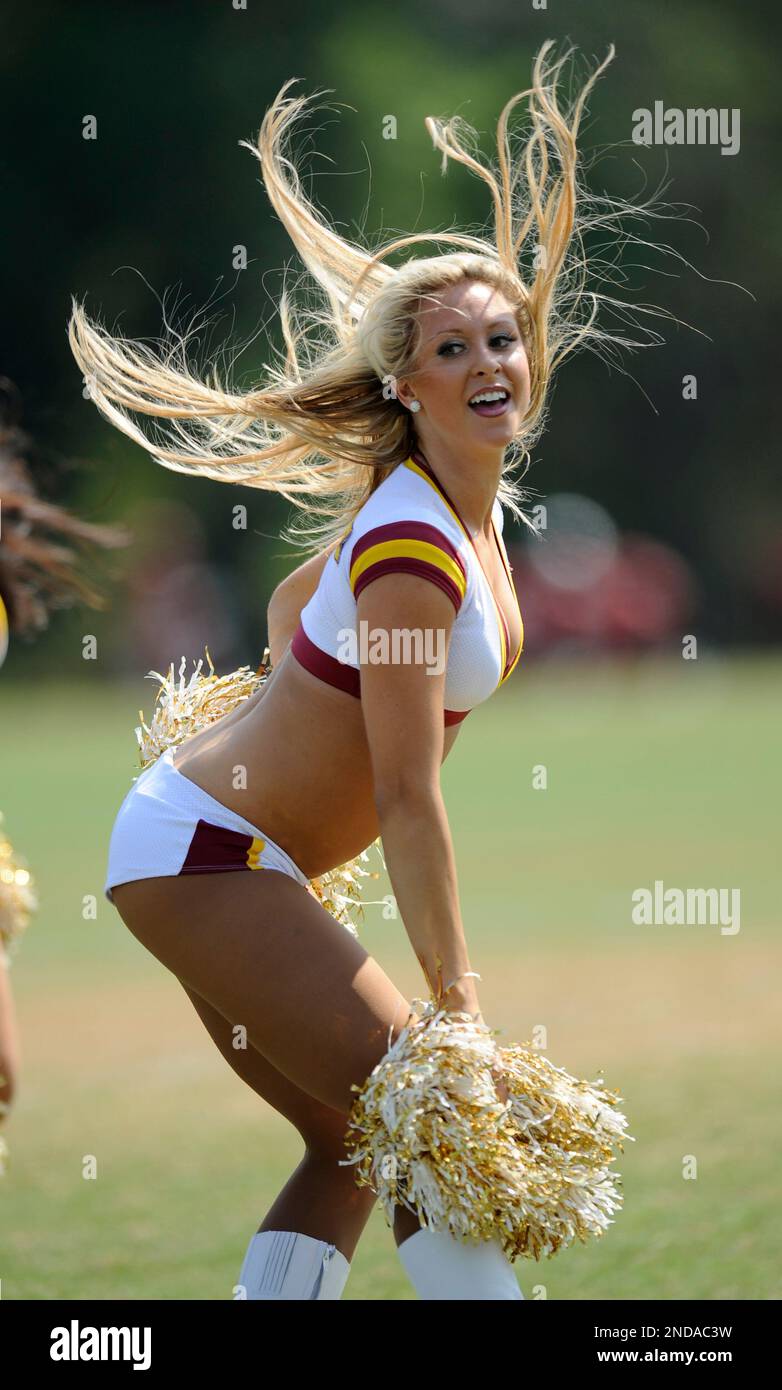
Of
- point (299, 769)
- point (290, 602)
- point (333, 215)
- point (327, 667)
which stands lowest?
point (299, 769)

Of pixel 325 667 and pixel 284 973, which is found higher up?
pixel 325 667

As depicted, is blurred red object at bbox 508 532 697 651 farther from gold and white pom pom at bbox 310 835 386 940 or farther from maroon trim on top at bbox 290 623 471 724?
maroon trim on top at bbox 290 623 471 724

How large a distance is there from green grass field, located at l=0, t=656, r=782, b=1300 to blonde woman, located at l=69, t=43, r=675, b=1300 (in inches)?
41.3

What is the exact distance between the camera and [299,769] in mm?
3363

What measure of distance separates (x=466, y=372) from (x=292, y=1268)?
1.85 meters

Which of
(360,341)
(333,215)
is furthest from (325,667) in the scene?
(333,215)

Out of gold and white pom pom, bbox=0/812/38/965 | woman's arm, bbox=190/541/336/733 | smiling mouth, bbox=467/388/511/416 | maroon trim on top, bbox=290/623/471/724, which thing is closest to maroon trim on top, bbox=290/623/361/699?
maroon trim on top, bbox=290/623/471/724

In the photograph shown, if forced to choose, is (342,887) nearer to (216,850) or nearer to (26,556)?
(216,850)

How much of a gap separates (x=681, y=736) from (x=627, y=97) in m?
19.7

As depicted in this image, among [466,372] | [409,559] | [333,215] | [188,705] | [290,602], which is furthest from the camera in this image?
[333,215]

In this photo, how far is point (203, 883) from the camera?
3.33 m

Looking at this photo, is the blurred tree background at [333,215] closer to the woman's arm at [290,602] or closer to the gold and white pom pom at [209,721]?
the gold and white pom pom at [209,721]

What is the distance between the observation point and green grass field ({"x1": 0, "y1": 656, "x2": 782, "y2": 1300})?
199 inches

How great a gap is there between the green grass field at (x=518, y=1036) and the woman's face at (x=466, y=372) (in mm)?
1996
